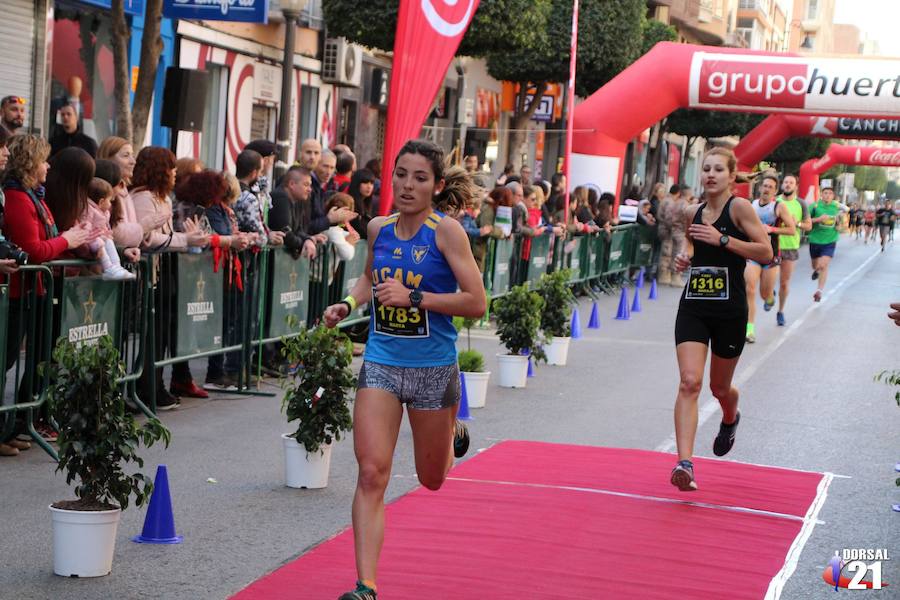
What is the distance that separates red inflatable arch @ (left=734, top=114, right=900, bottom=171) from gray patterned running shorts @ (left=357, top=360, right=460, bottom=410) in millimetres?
26601

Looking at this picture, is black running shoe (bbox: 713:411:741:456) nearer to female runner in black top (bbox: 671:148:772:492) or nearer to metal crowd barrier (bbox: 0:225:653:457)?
female runner in black top (bbox: 671:148:772:492)

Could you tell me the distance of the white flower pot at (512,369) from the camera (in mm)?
12805

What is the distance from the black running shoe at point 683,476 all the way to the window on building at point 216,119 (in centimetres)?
1703

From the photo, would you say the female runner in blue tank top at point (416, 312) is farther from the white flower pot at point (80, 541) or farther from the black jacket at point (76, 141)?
the black jacket at point (76, 141)

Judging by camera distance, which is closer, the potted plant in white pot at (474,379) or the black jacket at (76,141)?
the potted plant in white pot at (474,379)

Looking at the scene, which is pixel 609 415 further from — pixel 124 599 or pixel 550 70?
pixel 550 70

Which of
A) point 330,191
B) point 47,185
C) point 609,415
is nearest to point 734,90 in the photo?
point 330,191

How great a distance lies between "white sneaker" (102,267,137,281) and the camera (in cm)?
910

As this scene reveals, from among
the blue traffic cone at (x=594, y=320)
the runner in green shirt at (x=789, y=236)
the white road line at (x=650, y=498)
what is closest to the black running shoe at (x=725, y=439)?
the white road line at (x=650, y=498)

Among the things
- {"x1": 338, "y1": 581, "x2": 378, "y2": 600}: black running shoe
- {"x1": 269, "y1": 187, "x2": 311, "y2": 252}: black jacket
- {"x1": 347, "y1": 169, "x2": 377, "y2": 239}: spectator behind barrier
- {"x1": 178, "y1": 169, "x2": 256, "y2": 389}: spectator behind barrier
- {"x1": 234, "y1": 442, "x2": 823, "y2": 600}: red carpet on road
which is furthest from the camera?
{"x1": 347, "y1": 169, "x2": 377, "y2": 239}: spectator behind barrier

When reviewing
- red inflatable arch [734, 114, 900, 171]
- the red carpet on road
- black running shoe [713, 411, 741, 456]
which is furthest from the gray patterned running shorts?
red inflatable arch [734, 114, 900, 171]

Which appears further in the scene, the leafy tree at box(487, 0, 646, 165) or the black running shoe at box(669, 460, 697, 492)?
the leafy tree at box(487, 0, 646, 165)

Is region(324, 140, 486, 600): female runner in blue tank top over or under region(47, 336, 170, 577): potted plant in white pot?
over

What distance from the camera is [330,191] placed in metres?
14.0
